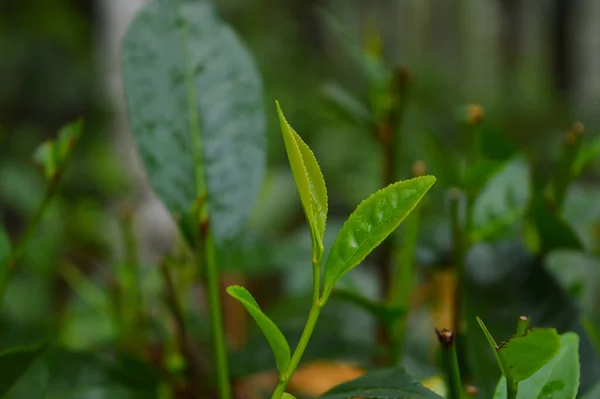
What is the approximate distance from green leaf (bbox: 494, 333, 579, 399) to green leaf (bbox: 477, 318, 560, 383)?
0.03m

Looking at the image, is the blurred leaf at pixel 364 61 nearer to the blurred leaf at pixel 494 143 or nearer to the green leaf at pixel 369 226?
the blurred leaf at pixel 494 143

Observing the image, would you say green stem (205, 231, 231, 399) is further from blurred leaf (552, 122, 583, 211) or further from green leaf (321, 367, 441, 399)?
blurred leaf (552, 122, 583, 211)

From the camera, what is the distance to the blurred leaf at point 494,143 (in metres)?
0.30

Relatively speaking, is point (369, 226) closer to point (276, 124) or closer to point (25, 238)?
point (25, 238)

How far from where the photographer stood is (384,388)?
182 mm

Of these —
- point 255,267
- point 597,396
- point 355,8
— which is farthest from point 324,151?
point 355,8

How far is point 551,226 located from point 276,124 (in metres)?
2.03

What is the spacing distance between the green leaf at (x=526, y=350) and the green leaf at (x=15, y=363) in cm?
17

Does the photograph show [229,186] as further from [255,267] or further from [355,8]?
[355,8]

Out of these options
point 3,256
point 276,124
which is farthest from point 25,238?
point 276,124

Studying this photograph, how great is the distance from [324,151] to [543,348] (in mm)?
2235

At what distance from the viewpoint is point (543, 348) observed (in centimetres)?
16

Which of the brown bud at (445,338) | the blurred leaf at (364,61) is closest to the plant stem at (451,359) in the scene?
the brown bud at (445,338)

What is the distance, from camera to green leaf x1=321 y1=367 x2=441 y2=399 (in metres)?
0.17
